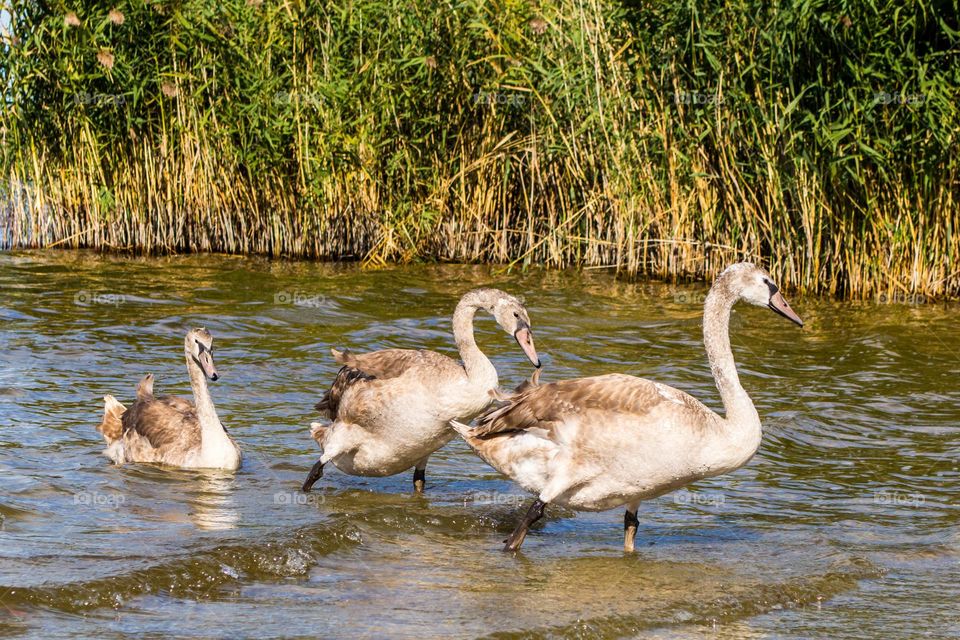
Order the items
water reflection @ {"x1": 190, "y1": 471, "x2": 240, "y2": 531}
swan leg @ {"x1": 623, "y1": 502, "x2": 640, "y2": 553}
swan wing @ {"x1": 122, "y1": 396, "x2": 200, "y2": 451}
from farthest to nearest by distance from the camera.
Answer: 1. swan wing @ {"x1": 122, "y1": 396, "x2": 200, "y2": 451}
2. water reflection @ {"x1": 190, "y1": 471, "x2": 240, "y2": 531}
3. swan leg @ {"x1": 623, "y1": 502, "x2": 640, "y2": 553}

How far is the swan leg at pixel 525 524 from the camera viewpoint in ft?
21.1

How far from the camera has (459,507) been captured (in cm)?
755

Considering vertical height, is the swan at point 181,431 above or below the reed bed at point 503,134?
below

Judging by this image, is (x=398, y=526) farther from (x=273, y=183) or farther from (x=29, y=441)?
(x=273, y=183)

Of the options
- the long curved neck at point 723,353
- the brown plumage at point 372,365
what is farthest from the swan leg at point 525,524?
the brown plumage at point 372,365

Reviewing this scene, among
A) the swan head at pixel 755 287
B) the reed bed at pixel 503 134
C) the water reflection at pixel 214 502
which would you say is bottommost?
the water reflection at pixel 214 502

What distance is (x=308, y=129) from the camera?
16062mm

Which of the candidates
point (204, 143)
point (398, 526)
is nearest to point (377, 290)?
point (204, 143)

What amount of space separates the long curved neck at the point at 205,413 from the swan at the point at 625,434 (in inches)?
86.3

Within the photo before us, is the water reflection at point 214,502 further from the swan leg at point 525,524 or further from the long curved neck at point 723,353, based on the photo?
the long curved neck at point 723,353

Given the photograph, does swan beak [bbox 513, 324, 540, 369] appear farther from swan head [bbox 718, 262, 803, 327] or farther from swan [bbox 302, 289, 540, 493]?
swan head [bbox 718, 262, 803, 327]

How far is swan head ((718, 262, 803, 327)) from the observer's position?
22.0ft

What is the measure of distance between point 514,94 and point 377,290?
125 inches

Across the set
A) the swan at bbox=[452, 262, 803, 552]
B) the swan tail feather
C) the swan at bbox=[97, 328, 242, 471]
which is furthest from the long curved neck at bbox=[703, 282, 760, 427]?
the swan tail feather
